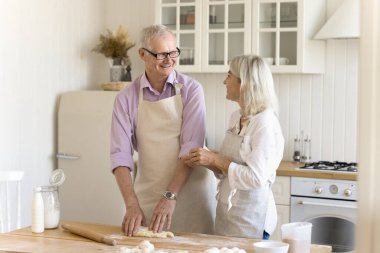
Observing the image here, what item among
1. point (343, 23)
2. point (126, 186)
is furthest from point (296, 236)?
point (343, 23)

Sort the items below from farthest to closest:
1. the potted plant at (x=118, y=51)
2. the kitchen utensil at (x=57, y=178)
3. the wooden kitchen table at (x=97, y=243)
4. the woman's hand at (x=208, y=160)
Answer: the potted plant at (x=118, y=51), the kitchen utensil at (x=57, y=178), the woman's hand at (x=208, y=160), the wooden kitchen table at (x=97, y=243)

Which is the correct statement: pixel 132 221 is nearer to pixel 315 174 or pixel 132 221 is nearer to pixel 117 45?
pixel 315 174

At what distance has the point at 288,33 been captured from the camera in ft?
12.4

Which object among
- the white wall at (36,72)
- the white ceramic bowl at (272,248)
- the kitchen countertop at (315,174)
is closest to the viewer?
the white ceramic bowl at (272,248)

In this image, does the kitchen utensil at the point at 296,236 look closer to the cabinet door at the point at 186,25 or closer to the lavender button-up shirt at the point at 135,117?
the lavender button-up shirt at the point at 135,117

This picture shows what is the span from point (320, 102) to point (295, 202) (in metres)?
0.83

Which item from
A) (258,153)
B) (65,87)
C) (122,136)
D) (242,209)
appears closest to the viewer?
(258,153)

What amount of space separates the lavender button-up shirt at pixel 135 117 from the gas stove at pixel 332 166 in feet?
5.04

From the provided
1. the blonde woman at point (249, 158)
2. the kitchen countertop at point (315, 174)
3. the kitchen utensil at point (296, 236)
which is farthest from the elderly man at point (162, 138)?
the kitchen countertop at point (315, 174)

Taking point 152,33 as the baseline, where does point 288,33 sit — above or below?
above

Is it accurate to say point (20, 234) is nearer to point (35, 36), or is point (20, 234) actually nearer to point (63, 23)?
point (35, 36)

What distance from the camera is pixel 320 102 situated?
4031 millimetres

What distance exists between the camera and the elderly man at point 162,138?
2.27 meters

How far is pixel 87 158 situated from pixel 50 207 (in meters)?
1.77
